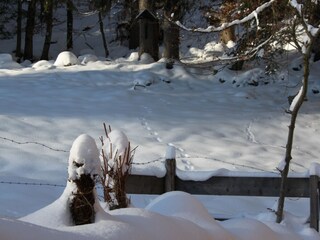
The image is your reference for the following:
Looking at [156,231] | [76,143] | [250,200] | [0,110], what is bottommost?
[250,200]

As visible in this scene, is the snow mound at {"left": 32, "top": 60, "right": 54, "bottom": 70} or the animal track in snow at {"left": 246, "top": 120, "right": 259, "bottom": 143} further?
the snow mound at {"left": 32, "top": 60, "right": 54, "bottom": 70}

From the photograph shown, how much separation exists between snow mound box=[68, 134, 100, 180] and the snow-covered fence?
10.1 ft

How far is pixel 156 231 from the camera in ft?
6.93

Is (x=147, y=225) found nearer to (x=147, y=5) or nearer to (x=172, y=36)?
(x=172, y=36)

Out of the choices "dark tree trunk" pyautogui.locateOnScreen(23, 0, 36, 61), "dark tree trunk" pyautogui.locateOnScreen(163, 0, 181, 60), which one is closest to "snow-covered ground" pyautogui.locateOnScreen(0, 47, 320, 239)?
"dark tree trunk" pyautogui.locateOnScreen(163, 0, 181, 60)

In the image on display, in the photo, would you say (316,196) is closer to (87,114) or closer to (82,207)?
(82,207)

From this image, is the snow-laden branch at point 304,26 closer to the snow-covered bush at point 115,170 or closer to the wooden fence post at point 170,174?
the wooden fence post at point 170,174

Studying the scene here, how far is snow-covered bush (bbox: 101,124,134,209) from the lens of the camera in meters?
3.30

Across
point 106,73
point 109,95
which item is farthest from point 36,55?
point 109,95

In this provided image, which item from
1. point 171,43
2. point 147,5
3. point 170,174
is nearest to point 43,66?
point 147,5

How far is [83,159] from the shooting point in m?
2.37

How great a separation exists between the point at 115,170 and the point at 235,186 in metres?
2.59

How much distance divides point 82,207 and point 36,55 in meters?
23.4

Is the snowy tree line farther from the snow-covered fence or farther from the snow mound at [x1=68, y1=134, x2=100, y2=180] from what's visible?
the snow mound at [x1=68, y1=134, x2=100, y2=180]
